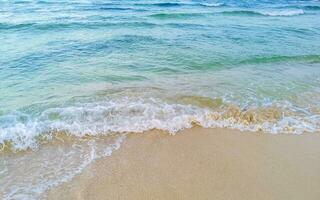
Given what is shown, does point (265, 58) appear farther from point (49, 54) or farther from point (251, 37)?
point (49, 54)

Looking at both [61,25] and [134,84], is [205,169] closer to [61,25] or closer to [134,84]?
[134,84]

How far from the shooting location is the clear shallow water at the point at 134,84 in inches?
229

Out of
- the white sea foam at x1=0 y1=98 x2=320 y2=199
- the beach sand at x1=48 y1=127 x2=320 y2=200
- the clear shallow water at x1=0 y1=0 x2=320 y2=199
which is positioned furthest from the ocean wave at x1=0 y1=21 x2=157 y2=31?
the beach sand at x1=48 y1=127 x2=320 y2=200

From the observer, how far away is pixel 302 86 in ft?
26.9

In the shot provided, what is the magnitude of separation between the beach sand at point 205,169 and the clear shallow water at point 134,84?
34 cm

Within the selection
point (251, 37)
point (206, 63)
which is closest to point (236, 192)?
point (206, 63)

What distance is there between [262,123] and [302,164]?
1.49m

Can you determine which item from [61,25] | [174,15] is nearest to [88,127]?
[61,25]

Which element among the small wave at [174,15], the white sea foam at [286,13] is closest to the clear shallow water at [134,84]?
the small wave at [174,15]

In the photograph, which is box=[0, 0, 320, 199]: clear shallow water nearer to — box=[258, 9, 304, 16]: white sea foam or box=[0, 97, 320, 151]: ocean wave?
box=[0, 97, 320, 151]: ocean wave

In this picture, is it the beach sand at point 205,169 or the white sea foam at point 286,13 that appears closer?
the beach sand at point 205,169

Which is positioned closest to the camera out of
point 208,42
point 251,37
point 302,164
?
point 302,164

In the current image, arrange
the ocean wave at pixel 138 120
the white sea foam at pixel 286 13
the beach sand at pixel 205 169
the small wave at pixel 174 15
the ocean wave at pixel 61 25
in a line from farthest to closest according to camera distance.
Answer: the white sea foam at pixel 286 13 → the small wave at pixel 174 15 → the ocean wave at pixel 61 25 → the ocean wave at pixel 138 120 → the beach sand at pixel 205 169

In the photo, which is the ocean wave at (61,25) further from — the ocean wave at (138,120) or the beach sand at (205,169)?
the beach sand at (205,169)
